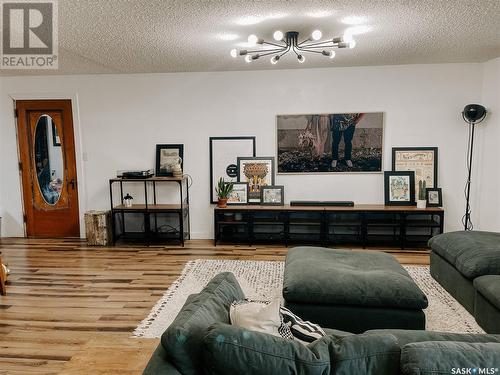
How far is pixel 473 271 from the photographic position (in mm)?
2871

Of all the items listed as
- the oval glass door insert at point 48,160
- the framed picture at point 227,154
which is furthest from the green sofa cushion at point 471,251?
the oval glass door insert at point 48,160

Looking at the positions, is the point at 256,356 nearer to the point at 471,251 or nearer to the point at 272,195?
the point at 471,251

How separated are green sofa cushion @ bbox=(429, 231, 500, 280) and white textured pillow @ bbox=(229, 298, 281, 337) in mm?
2153

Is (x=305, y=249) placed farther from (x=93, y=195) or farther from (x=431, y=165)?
(x=93, y=195)

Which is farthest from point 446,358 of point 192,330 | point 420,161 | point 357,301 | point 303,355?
point 420,161

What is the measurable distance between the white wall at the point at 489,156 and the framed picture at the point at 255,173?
2867 mm

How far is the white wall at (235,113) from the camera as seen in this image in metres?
5.02

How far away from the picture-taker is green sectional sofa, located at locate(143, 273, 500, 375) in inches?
47.1

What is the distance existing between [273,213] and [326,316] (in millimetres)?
2756

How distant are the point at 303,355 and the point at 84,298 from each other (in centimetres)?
284

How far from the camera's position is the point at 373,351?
1.27 metres

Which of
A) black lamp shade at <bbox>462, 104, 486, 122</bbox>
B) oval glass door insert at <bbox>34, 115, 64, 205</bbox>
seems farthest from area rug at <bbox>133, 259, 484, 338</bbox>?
oval glass door insert at <bbox>34, 115, 64, 205</bbox>

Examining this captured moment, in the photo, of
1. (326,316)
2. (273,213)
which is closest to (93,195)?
(273,213)

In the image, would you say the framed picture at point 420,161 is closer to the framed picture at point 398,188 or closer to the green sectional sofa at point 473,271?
the framed picture at point 398,188
